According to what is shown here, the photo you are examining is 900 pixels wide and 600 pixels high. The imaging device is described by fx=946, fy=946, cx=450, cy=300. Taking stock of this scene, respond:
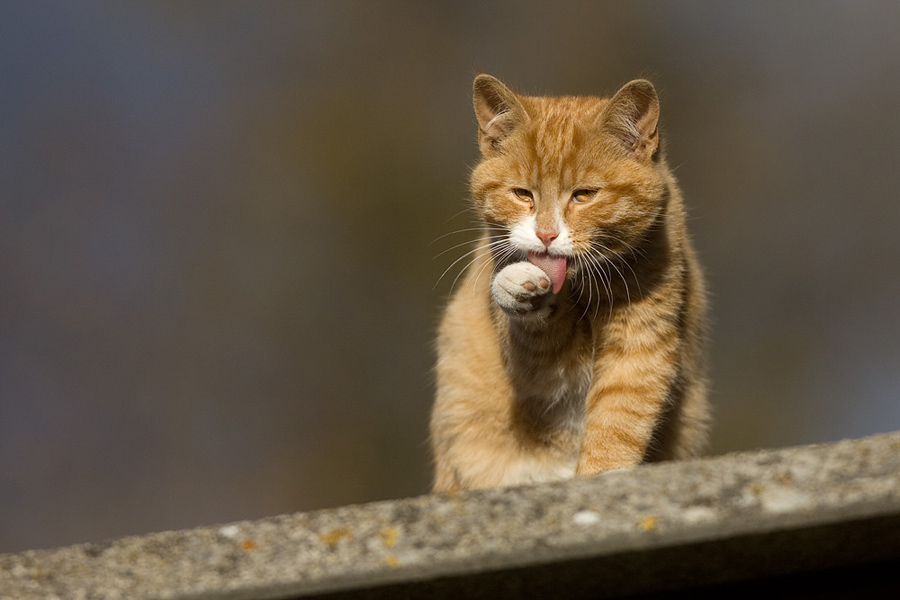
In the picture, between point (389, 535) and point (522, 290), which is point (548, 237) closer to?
point (522, 290)

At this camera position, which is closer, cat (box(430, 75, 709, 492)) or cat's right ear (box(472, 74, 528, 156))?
cat (box(430, 75, 709, 492))

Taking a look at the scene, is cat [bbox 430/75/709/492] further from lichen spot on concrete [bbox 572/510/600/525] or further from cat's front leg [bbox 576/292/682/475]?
lichen spot on concrete [bbox 572/510/600/525]

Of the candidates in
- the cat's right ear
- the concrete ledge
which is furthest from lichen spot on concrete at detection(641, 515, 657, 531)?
the cat's right ear

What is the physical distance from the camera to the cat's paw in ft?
8.34

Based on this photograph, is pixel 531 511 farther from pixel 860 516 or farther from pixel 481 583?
pixel 860 516

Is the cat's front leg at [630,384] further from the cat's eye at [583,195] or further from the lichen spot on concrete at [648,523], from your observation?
the lichen spot on concrete at [648,523]

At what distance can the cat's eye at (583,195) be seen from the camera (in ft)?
9.18

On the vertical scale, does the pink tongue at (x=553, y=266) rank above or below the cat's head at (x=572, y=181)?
below

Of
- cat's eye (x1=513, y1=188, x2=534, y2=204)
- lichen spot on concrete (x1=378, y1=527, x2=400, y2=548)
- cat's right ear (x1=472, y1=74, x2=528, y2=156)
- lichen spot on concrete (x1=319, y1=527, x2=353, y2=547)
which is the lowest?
cat's eye (x1=513, y1=188, x2=534, y2=204)

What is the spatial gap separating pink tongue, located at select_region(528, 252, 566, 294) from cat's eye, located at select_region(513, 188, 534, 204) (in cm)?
22

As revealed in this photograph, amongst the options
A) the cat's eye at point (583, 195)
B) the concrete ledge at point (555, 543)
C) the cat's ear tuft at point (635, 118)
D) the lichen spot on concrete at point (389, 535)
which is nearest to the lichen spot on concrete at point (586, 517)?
the concrete ledge at point (555, 543)

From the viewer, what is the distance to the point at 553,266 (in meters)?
2.66

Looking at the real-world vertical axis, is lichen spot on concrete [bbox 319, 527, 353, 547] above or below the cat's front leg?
above

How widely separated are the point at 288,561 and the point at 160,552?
0.18 metres
